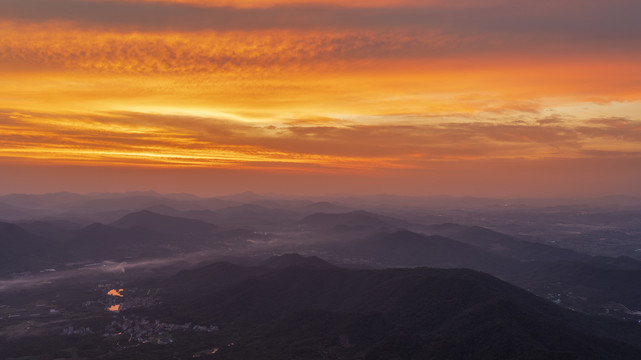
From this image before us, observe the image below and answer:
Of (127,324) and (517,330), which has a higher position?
(517,330)

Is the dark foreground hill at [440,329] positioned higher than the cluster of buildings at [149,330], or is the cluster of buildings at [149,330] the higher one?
the dark foreground hill at [440,329]

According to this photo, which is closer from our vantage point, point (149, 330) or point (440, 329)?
point (440, 329)

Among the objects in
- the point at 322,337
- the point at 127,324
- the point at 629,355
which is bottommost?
the point at 127,324

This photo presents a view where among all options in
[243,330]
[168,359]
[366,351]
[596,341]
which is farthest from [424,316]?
[168,359]

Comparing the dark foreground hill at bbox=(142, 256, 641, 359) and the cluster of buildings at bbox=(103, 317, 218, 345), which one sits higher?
the dark foreground hill at bbox=(142, 256, 641, 359)

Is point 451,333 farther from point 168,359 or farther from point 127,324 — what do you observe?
point 127,324

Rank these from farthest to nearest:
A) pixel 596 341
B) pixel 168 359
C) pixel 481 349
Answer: pixel 168 359 < pixel 596 341 < pixel 481 349

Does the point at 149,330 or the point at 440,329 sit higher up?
the point at 440,329

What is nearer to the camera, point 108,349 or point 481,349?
point 481,349

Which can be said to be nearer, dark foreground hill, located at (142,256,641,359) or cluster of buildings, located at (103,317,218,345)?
dark foreground hill, located at (142,256,641,359)

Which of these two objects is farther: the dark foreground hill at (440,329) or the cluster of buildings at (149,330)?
the cluster of buildings at (149,330)

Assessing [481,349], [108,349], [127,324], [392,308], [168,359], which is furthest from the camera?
[127,324]
